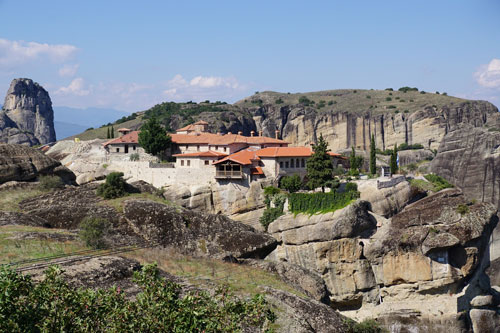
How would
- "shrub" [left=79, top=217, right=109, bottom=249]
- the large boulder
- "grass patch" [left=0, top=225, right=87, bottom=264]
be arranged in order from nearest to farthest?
"grass patch" [left=0, top=225, right=87, bottom=264]
"shrub" [left=79, top=217, right=109, bottom=249]
the large boulder

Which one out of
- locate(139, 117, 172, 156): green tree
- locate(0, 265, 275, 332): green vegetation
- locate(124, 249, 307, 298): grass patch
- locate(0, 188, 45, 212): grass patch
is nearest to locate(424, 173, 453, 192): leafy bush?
locate(124, 249, 307, 298): grass patch

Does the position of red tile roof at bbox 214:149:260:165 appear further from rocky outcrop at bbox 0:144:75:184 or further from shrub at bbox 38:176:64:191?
rocky outcrop at bbox 0:144:75:184

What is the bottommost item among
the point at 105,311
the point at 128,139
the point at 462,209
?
the point at 462,209

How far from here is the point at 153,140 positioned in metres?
63.5

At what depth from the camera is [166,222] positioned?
4578 cm

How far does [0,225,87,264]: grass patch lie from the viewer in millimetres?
29938

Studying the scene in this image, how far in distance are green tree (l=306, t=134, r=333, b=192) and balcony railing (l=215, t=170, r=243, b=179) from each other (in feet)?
23.8

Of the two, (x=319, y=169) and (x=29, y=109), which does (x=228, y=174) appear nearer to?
(x=319, y=169)

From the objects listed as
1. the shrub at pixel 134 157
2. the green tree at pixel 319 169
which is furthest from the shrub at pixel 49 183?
the green tree at pixel 319 169

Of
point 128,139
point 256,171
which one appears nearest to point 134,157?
point 128,139

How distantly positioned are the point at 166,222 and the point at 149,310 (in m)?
30.2

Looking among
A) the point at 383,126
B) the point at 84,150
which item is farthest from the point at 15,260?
the point at 383,126

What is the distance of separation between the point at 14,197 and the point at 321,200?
1130 inches

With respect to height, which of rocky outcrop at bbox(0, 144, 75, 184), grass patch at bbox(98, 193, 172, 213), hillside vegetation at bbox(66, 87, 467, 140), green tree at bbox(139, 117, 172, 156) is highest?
hillside vegetation at bbox(66, 87, 467, 140)
